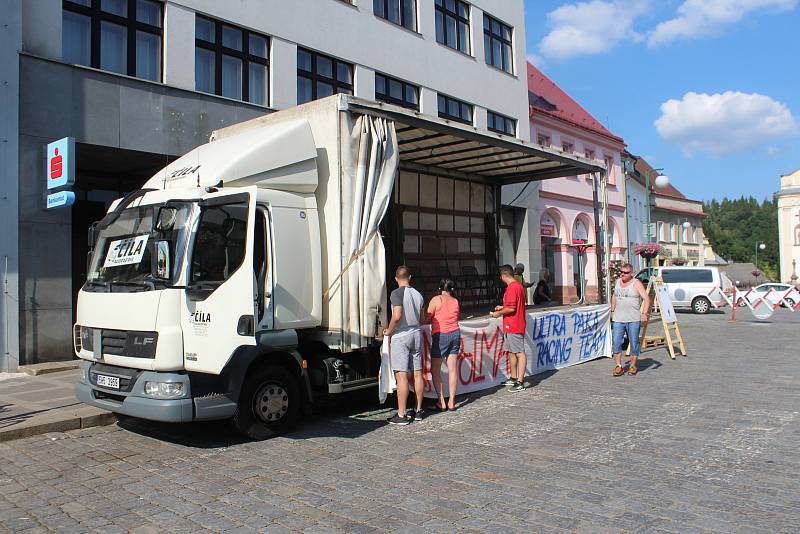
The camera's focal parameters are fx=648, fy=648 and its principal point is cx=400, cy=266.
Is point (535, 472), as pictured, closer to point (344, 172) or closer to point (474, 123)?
point (344, 172)

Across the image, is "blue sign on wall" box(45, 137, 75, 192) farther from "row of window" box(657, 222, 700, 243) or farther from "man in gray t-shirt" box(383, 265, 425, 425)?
"row of window" box(657, 222, 700, 243)

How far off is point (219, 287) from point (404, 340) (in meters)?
2.26

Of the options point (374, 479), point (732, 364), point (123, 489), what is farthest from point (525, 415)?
point (732, 364)

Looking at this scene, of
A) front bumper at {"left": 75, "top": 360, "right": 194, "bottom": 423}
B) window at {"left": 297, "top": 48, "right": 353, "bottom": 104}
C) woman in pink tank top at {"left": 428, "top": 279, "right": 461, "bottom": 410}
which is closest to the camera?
front bumper at {"left": 75, "top": 360, "right": 194, "bottom": 423}

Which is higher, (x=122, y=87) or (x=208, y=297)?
(x=122, y=87)

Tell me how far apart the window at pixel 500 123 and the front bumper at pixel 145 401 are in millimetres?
18095

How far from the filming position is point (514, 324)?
31.1 ft

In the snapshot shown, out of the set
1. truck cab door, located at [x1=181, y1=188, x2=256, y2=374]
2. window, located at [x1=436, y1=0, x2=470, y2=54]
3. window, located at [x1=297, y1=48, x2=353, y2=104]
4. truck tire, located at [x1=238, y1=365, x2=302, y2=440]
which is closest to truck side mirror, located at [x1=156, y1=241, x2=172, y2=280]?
truck cab door, located at [x1=181, y1=188, x2=256, y2=374]

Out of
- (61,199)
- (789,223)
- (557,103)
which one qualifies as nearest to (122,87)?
(61,199)

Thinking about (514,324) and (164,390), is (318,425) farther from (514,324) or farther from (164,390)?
(514,324)

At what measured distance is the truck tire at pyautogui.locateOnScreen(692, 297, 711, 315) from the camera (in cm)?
2678

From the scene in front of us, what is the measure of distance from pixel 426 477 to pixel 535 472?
0.93 m

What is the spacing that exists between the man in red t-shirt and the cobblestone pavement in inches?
29.6

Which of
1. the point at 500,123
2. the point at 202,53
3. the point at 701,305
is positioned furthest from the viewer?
the point at 701,305
